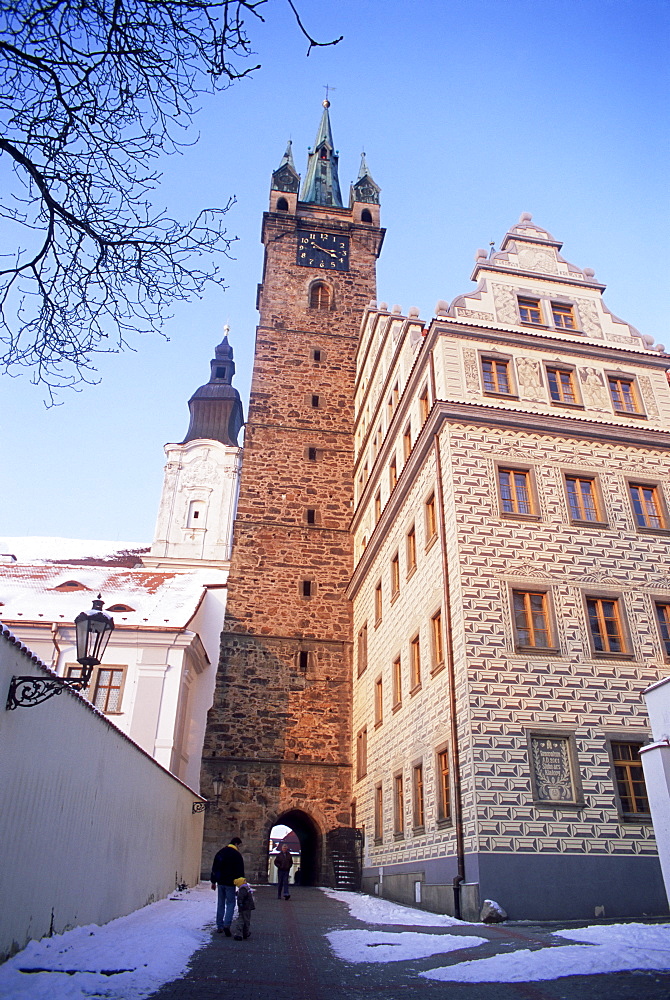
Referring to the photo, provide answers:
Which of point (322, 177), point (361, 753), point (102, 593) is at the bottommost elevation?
point (361, 753)

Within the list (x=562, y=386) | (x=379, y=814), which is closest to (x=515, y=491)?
(x=562, y=386)

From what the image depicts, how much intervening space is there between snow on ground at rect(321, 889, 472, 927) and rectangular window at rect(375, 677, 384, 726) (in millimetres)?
3675

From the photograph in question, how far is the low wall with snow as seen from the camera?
5.62 meters

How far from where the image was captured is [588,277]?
54.2 feet

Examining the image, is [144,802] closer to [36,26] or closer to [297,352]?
[36,26]

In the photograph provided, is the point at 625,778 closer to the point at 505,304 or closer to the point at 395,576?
the point at 395,576

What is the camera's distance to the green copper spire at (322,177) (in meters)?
36.5

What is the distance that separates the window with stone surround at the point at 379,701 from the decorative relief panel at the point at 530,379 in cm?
723

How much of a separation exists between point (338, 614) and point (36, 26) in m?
18.8

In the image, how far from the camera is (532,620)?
11969 mm

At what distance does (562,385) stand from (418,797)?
8327mm

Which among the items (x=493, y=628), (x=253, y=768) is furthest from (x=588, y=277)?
(x=253, y=768)

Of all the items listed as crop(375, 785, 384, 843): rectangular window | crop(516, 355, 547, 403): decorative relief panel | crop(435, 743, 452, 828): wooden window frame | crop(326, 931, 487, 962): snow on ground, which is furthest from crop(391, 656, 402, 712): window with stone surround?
crop(326, 931, 487, 962): snow on ground

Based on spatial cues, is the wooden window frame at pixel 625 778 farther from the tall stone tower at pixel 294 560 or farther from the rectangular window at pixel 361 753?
the tall stone tower at pixel 294 560
